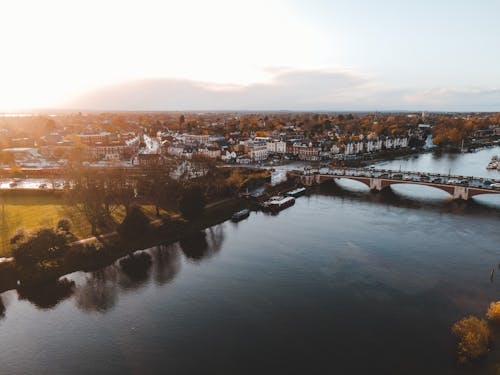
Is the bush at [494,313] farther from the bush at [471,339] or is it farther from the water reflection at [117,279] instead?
the water reflection at [117,279]

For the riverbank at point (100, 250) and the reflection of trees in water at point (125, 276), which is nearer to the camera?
the reflection of trees in water at point (125, 276)

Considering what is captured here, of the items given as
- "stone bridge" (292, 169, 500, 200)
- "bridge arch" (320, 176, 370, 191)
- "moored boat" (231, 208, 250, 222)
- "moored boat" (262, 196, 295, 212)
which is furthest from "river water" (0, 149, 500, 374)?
"bridge arch" (320, 176, 370, 191)

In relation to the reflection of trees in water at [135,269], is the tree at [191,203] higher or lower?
higher

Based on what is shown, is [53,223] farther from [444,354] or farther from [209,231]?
[444,354]

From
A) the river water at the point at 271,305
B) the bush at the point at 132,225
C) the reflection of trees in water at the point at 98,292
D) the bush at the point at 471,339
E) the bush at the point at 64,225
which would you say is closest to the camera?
the bush at the point at 471,339

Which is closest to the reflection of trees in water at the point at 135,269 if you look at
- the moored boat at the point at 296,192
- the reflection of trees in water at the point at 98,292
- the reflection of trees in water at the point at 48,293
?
the reflection of trees in water at the point at 98,292

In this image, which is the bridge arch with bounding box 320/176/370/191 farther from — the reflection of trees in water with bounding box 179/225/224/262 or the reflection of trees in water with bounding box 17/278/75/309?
the reflection of trees in water with bounding box 17/278/75/309

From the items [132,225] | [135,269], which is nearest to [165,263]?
[135,269]
